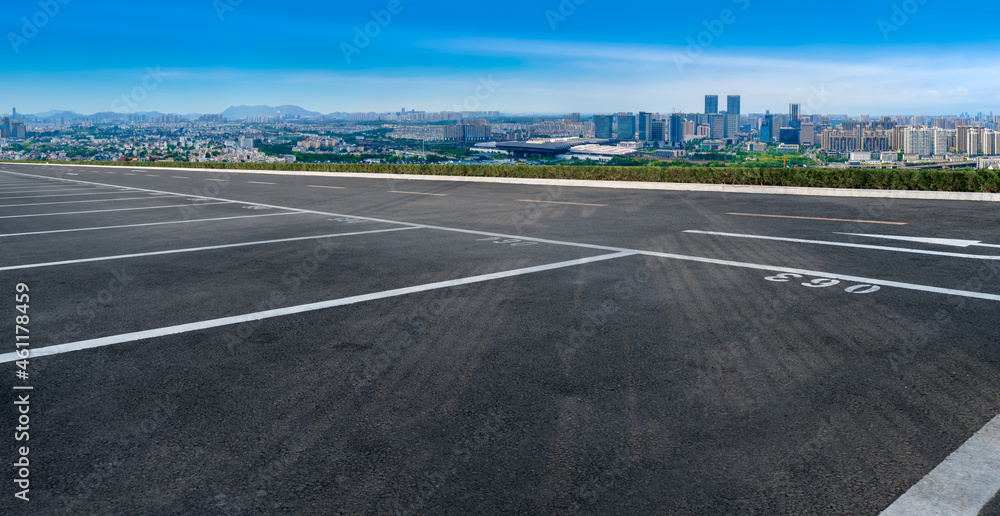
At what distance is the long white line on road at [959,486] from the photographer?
306 cm

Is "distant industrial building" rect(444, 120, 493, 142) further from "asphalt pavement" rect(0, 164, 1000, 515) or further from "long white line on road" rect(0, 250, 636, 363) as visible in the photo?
"long white line on road" rect(0, 250, 636, 363)

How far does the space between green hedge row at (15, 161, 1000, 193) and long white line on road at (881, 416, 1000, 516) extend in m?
18.6

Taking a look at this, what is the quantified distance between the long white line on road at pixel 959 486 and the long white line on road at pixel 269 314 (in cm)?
530

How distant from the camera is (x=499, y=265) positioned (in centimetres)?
922

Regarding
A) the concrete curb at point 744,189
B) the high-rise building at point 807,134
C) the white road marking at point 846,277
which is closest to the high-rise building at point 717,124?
the high-rise building at point 807,134

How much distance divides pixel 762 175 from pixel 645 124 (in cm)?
4890

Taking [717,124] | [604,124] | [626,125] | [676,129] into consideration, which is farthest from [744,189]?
[717,124]

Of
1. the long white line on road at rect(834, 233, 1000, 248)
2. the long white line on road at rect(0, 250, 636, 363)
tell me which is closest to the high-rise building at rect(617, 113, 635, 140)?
the long white line on road at rect(834, 233, 1000, 248)

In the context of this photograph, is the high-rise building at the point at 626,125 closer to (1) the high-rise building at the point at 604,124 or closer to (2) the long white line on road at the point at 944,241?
(1) the high-rise building at the point at 604,124

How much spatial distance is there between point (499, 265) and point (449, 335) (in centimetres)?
343

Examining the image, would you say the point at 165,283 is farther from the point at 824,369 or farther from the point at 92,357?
the point at 824,369

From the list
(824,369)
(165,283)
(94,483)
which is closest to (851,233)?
(824,369)

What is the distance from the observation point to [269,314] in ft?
22.0

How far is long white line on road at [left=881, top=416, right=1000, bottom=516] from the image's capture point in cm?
306
